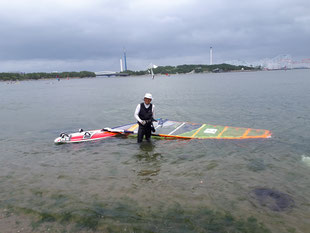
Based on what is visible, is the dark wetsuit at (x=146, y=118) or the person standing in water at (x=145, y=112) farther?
the dark wetsuit at (x=146, y=118)

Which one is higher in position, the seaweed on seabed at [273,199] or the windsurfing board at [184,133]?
the windsurfing board at [184,133]

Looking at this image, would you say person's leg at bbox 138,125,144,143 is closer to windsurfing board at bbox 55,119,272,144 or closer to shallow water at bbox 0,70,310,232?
shallow water at bbox 0,70,310,232

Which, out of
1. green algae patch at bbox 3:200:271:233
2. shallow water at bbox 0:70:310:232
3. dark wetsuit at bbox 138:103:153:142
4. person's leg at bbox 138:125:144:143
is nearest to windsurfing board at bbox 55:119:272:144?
shallow water at bbox 0:70:310:232

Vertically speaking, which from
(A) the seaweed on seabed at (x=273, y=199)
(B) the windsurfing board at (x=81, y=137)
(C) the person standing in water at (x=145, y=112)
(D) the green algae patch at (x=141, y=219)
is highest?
(C) the person standing in water at (x=145, y=112)

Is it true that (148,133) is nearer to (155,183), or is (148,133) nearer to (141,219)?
(155,183)

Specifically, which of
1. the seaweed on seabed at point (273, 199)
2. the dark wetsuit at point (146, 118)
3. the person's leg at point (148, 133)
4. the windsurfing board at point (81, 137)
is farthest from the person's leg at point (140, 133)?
the seaweed on seabed at point (273, 199)

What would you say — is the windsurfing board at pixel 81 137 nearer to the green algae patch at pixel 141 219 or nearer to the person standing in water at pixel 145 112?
the person standing in water at pixel 145 112

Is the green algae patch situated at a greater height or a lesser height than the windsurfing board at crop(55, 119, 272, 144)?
lesser

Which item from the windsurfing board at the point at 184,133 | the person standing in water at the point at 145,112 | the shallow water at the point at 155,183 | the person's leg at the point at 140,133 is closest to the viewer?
the shallow water at the point at 155,183

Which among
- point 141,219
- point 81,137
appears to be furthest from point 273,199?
point 81,137

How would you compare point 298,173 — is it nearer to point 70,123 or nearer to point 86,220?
point 86,220

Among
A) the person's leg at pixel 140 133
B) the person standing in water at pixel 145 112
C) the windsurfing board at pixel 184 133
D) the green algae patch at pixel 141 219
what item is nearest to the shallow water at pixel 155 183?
the green algae patch at pixel 141 219

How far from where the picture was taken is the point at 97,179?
25.1 feet

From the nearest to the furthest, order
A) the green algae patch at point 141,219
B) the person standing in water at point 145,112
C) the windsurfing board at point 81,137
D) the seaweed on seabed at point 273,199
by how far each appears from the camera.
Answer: the green algae patch at point 141,219 < the seaweed on seabed at point 273,199 < the person standing in water at point 145,112 < the windsurfing board at point 81,137
